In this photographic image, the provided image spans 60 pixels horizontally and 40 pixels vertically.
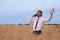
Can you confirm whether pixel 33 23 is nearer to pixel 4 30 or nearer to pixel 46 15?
pixel 46 15

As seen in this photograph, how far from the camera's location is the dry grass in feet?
8.36

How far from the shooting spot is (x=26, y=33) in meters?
2.58

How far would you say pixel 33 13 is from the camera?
8.48ft

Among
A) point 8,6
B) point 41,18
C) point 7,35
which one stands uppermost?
point 8,6

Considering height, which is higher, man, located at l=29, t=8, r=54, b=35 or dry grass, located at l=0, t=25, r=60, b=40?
man, located at l=29, t=8, r=54, b=35

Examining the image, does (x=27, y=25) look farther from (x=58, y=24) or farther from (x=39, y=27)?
A: (x=58, y=24)

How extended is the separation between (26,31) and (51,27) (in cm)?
33

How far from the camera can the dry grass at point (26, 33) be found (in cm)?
255

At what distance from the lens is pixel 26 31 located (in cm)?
259

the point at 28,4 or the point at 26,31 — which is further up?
the point at 28,4

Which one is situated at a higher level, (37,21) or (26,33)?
(37,21)

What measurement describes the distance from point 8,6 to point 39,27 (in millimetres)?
510

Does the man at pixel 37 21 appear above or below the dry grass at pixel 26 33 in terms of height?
above

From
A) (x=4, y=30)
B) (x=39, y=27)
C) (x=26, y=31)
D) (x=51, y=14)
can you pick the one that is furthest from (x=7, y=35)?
(x=51, y=14)
